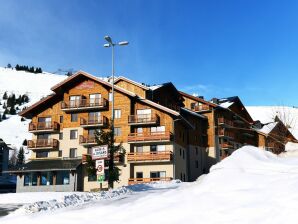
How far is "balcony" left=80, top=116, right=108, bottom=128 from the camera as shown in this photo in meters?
55.2

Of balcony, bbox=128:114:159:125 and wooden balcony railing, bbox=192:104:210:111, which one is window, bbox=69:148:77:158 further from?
wooden balcony railing, bbox=192:104:210:111

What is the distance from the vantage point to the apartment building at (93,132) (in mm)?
52281

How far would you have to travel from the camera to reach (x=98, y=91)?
56.9 m

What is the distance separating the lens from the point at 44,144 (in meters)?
57.6

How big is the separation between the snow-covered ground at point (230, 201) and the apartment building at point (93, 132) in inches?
1517

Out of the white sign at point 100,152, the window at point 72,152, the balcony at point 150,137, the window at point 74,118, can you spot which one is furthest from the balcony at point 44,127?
the white sign at point 100,152

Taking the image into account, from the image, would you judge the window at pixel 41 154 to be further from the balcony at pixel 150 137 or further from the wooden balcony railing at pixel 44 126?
the balcony at pixel 150 137

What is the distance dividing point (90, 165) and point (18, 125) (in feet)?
568

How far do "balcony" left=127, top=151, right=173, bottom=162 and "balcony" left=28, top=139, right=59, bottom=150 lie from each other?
12.2 meters

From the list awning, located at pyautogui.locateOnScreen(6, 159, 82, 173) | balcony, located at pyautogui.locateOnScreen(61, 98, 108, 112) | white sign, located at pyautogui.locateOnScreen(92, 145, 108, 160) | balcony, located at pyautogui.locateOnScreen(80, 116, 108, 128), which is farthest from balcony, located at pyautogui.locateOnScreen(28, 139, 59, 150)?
white sign, located at pyautogui.locateOnScreen(92, 145, 108, 160)

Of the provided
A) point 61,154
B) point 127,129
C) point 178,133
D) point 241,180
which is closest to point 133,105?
point 127,129

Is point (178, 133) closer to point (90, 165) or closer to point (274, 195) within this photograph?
point (90, 165)

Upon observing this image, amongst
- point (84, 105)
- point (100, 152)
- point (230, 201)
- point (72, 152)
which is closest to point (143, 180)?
point (72, 152)

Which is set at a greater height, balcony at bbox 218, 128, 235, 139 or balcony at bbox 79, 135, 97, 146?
balcony at bbox 218, 128, 235, 139
